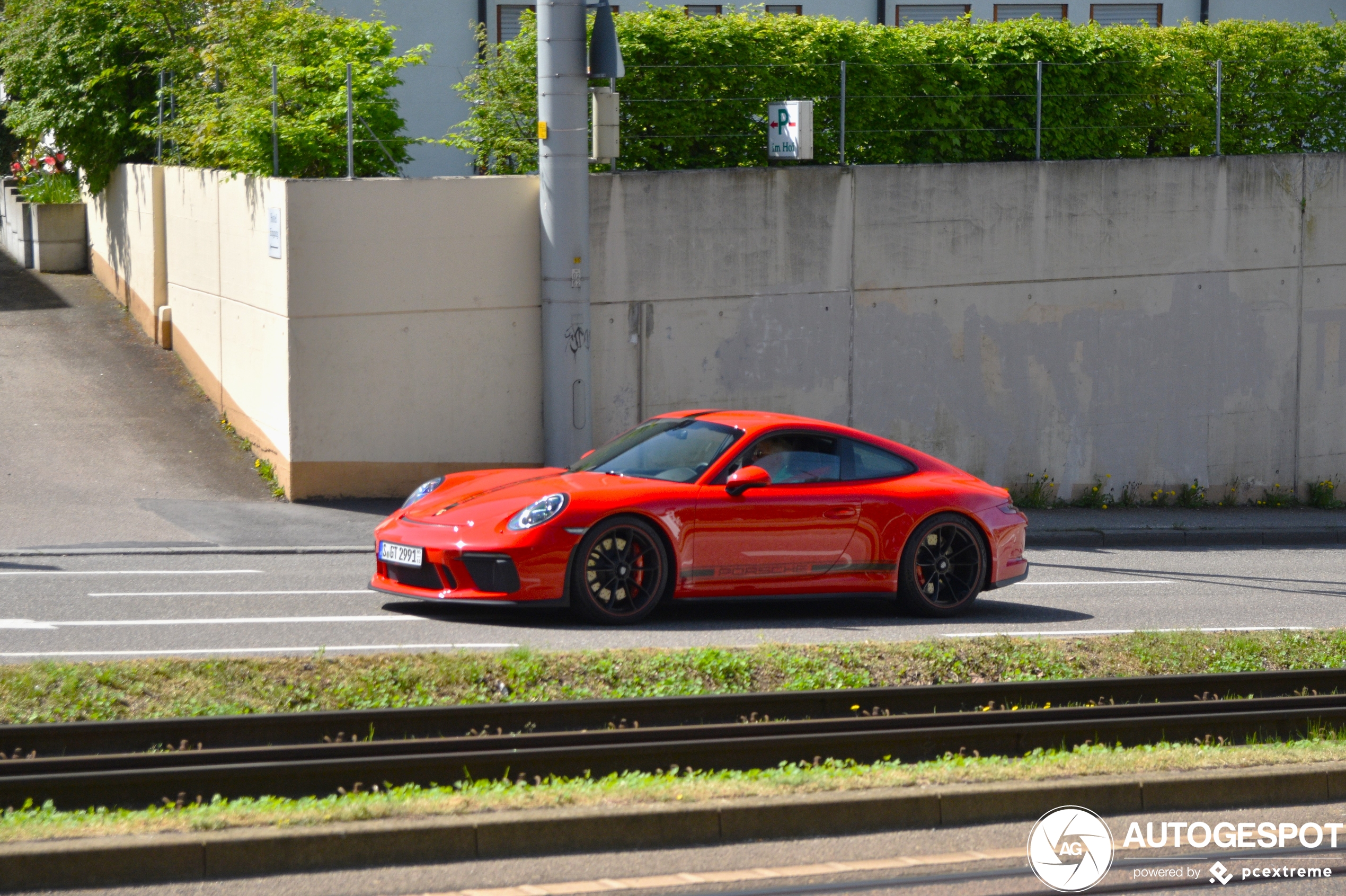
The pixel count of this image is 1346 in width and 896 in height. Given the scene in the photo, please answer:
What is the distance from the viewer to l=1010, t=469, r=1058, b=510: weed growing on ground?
1762 centimetres

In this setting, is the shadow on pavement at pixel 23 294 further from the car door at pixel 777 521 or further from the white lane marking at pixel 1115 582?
the white lane marking at pixel 1115 582

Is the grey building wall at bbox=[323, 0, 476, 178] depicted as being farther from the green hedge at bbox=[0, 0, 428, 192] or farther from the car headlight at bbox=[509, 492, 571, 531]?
the car headlight at bbox=[509, 492, 571, 531]

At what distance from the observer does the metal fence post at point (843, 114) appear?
1648 cm

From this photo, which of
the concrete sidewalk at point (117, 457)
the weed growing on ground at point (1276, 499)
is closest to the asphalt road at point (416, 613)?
the concrete sidewalk at point (117, 457)

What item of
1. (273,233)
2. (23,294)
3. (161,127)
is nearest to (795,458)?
(273,233)

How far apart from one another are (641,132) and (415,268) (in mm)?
3104

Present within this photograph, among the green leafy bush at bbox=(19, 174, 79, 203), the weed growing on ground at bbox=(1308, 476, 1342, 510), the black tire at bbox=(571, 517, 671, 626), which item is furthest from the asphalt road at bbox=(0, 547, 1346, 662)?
the green leafy bush at bbox=(19, 174, 79, 203)

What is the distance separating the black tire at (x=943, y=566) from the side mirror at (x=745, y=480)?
1.32 meters

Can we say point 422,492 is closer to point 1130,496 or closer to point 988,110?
point 988,110

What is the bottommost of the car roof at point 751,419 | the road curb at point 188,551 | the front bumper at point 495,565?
the road curb at point 188,551

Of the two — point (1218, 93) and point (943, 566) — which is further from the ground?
point (1218, 93)

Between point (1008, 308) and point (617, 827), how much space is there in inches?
507

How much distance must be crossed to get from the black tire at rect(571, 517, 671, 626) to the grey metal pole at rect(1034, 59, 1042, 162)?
9720mm

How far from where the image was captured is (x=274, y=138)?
1461 centimetres
